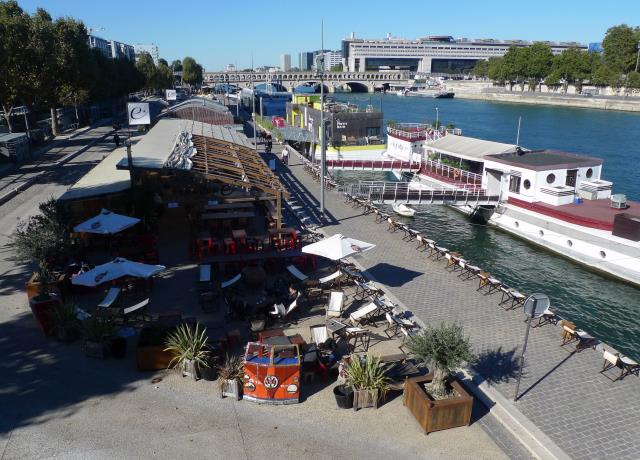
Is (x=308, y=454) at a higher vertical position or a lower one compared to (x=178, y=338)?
lower

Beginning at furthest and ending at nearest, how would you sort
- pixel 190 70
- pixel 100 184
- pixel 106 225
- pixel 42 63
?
pixel 190 70 < pixel 42 63 < pixel 100 184 < pixel 106 225

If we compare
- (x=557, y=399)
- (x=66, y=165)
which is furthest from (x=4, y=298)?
(x=66, y=165)

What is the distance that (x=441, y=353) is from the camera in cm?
877

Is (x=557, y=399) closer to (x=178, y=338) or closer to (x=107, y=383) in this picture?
(x=178, y=338)

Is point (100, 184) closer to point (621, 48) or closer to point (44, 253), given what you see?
point (44, 253)

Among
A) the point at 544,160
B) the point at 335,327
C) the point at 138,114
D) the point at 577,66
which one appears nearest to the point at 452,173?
the point at 544,160

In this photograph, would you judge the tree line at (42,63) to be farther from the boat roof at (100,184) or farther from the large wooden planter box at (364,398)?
the large wooden planter box at (364,398)

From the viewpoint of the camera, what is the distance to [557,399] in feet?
31.5

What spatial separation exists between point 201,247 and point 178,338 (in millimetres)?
6339

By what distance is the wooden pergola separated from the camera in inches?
702

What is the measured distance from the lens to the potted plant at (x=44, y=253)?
11766 mm

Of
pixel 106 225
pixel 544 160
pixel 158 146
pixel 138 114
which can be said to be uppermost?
pixel 138 114

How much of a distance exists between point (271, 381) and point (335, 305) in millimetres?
3841

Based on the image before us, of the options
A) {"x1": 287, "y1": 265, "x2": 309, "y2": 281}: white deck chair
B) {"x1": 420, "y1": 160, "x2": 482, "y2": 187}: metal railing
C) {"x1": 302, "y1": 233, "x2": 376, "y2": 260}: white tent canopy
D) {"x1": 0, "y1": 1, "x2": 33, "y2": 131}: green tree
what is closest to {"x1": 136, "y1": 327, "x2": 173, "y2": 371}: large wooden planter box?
{"x1": 287, "y1": 265, "x2": 309, "y2": 281}: white deck chair
